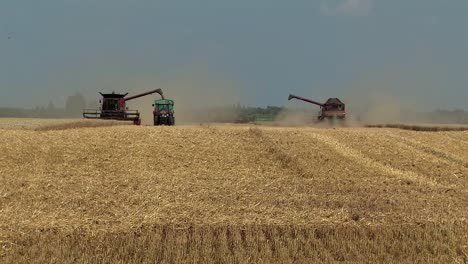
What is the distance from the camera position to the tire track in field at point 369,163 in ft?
54.7

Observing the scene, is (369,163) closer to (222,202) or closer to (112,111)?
(222,202)

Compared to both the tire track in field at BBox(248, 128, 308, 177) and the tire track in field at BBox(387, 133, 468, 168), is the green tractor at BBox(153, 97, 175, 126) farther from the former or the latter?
the tire track in field at BBox(387, 133, 468, 168)

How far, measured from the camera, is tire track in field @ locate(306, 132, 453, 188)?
54.7 feet

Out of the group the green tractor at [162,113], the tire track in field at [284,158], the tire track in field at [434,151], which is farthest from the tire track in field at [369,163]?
the green tractor at [162,113]

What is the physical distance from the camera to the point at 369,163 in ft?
64.2

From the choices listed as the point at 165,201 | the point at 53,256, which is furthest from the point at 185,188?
the point at 53,256

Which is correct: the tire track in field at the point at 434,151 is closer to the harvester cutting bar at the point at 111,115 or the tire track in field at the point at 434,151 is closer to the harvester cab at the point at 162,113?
the harvester cab at the point at 162,113

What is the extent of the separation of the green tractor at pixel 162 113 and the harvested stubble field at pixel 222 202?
1659 cm

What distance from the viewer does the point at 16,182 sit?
531 inches

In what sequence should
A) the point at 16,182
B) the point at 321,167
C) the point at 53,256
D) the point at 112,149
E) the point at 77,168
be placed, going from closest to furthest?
the point at 53,256, the point at 16,182, the point at 77,168, the point at 321,167, the point at 112,149

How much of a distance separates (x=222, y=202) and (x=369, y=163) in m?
9.55

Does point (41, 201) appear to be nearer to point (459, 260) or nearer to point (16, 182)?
point (16, 182)

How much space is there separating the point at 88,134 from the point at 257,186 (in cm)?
1204

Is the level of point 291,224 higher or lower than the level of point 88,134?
lower
